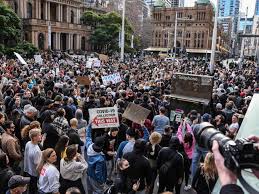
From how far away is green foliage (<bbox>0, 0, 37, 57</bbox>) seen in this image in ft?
126

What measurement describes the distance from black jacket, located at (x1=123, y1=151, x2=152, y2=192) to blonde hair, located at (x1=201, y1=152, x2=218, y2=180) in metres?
0.92

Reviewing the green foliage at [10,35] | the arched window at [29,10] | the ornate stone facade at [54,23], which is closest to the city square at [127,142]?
the green foliage at [10,35]

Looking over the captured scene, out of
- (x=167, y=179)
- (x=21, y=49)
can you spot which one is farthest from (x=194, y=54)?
(x=167, y=179)

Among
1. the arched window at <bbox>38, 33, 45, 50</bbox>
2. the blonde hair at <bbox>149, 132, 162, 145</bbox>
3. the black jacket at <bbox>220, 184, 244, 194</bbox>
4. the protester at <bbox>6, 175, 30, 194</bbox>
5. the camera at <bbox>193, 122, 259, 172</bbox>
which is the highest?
the arched window at <bbox>38, 33, 45, 50</bbox>

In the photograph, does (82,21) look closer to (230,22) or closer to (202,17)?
(202,17)

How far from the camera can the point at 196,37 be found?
298 ft

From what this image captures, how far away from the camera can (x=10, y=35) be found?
3934 cm

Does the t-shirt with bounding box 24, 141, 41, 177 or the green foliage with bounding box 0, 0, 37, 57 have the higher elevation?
the green foliage with bounding box 0, 0, 37, 57

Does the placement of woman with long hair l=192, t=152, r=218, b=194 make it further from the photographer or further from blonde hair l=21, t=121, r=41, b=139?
the photographer

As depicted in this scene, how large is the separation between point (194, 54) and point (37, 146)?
291ft

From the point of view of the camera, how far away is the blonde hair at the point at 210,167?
526 cm

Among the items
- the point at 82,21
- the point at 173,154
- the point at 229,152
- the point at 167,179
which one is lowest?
the point at 167,179

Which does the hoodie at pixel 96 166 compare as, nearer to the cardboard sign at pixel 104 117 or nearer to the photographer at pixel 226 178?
the cardboard sign at pixel 104 117

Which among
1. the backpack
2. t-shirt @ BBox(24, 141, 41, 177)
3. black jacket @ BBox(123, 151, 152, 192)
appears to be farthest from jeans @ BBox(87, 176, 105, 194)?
the backpack
